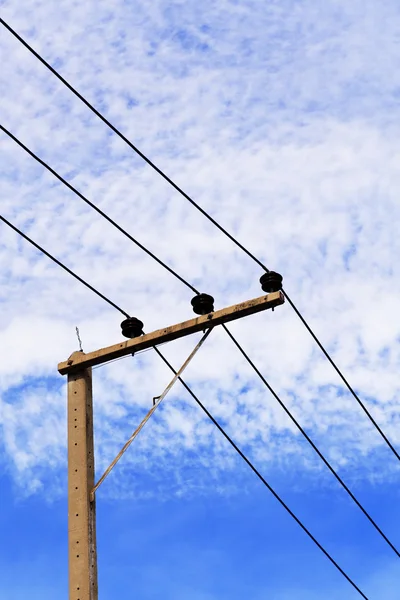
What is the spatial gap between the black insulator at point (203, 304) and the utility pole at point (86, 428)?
0.20 meters

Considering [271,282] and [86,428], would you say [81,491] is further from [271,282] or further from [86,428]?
[271,282]

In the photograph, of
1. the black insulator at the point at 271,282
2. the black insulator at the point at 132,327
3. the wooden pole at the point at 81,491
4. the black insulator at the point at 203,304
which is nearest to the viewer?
the wooden pole at the point at 81,491

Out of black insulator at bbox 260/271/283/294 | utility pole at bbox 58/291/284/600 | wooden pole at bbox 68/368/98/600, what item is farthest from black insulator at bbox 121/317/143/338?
black insulator at bbox 260/271/283/294

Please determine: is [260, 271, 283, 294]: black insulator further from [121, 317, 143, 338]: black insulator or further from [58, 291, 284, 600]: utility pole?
[121, 317, 143, 338]: black insulator

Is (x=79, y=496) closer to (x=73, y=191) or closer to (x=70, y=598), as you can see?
(x=70, y=598)

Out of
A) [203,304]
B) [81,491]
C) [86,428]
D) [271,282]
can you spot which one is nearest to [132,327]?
[203,304]

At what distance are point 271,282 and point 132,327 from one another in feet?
5.06

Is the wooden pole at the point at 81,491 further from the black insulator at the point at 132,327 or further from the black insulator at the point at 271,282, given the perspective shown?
the black insulator at the point at 271,282

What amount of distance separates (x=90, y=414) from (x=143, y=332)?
1063 mm

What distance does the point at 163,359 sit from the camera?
39.3 ft

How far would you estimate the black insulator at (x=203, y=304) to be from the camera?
11.0m

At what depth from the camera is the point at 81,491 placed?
34.2 feet

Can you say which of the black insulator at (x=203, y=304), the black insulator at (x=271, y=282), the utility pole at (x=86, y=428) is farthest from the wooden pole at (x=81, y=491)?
the black insulator at (x=271, y=282)

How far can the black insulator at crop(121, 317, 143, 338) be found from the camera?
36.9ft
